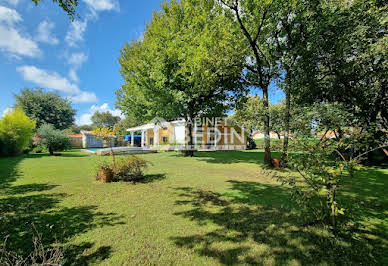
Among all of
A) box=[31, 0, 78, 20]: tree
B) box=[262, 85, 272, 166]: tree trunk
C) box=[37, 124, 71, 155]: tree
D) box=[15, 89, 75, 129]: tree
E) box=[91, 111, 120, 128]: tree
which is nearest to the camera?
box=[31, 0, 78, 20]: tree

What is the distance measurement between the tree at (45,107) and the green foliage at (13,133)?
609 inches

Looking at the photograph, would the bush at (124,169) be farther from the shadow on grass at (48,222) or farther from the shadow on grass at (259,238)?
the shadow on grass at (259,238)

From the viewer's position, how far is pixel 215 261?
232cm

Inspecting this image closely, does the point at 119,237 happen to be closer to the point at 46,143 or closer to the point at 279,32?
the point at 279,32

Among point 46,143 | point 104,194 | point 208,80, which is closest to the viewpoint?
point 104,194

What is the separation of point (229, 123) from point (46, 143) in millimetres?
21313

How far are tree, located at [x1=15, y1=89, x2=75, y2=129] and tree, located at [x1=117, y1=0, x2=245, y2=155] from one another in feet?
72.1

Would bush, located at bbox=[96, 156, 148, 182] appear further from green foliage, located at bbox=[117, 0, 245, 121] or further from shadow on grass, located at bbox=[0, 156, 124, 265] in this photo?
green foliage, located at bbox=[117, 0, 245, 121]

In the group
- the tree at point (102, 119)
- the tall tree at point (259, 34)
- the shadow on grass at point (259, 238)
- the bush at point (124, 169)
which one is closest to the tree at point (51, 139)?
the bush at point (124, 169)

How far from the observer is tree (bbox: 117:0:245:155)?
10.1 metres

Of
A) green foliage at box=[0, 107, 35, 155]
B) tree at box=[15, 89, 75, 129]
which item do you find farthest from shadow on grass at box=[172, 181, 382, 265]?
tree at box=[15, 89, 75, 129]

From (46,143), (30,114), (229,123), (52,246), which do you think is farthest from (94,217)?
(30,114)

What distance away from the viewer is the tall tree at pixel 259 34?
8031 millimetres

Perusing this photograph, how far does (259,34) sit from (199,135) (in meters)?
15.0
